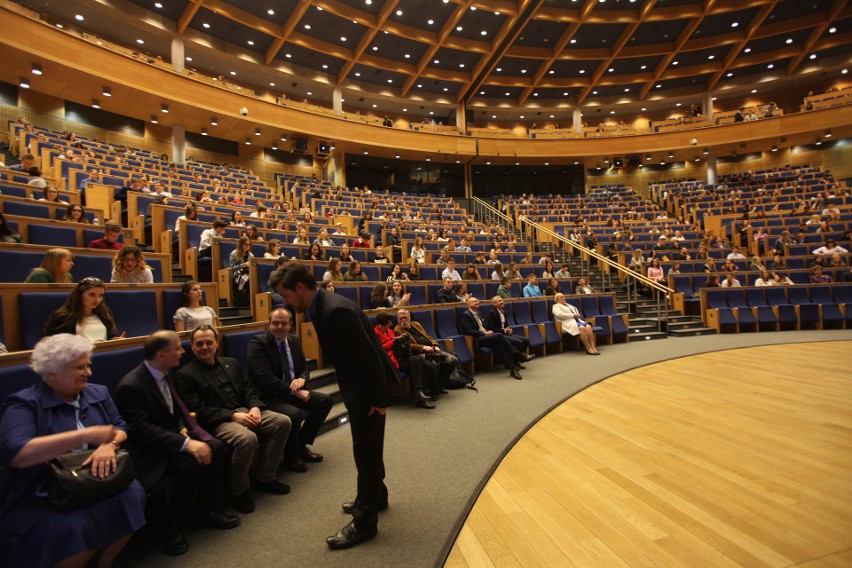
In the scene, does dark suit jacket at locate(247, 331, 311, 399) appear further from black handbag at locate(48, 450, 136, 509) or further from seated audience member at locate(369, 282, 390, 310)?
seated audience member at locate(369, 282, 390, 310)

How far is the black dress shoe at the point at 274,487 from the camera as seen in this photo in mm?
1591

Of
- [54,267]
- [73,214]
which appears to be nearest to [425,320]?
[54,267]

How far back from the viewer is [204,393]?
1585mm

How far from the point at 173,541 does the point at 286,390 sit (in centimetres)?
68

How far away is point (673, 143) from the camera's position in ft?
40.4

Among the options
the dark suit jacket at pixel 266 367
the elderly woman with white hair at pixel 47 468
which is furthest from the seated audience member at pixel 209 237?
the elderly woman with white hair at pixel 47 468

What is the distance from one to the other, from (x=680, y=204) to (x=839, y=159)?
19.2 feet

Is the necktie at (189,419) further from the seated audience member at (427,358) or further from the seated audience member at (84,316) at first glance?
the seated audience member at (427,358)

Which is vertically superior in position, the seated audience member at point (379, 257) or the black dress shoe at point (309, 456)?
the seated audience member at point (379, 257)

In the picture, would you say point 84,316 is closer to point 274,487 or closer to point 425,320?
point 274,487

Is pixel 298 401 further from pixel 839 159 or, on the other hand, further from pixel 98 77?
pixel 839 159

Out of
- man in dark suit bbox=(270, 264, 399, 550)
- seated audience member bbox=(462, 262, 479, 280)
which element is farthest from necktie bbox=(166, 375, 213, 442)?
seated audience member bbox=(462, 262, 479, 280)

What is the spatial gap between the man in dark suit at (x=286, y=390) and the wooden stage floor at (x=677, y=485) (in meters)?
0.81

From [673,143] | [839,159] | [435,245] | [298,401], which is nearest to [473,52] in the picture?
[673,143]
